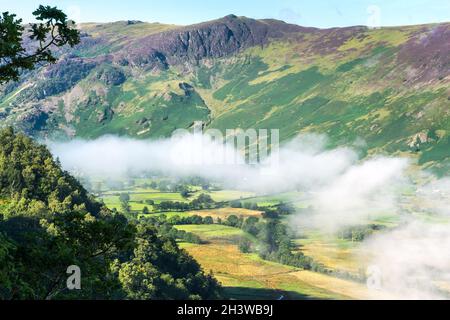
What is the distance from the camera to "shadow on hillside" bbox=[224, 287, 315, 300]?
110 metres

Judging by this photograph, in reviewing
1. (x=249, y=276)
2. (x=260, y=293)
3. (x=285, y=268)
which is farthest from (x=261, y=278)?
(x=260, y=293)

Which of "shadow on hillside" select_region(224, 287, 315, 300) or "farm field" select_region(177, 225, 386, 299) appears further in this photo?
"farm field" select_region(177, 225, 386, 299)

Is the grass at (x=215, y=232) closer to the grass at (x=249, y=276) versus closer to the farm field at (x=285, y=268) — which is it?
the farm field at (x=285, y=268)

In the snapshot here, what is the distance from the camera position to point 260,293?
117 meters

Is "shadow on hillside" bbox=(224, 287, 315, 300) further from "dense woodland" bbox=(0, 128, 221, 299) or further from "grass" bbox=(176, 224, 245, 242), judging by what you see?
"grass" bbox=(176, 224, 245, 242)

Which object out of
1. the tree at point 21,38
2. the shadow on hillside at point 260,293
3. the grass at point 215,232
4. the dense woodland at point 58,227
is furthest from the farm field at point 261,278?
the tree at point 21,38

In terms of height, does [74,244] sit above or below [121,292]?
above

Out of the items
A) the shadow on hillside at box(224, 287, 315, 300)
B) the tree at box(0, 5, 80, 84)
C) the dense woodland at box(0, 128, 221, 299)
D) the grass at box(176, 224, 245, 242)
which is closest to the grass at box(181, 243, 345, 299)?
the shadow on hillside at box(224, 287, 315, 300)

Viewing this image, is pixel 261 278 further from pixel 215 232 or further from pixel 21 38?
pixel 21 38
